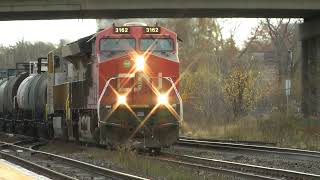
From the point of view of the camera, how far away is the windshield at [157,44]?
698 inches

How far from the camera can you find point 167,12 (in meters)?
30.3

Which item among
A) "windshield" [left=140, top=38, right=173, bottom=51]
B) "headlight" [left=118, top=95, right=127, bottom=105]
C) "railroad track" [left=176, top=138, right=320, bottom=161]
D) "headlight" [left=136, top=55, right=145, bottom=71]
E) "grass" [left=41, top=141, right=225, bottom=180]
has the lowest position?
"railroad track" [left=176, top=138, right=320, bottom=161]

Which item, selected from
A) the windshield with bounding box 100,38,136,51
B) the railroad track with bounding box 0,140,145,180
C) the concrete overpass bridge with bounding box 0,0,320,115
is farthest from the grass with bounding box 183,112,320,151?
the railroad track with bounding box 0,140,145,180

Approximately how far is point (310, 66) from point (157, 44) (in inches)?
728

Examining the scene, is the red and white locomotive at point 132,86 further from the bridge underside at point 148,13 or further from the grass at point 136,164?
the bridge underside at point 148,13

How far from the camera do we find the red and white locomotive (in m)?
16.9

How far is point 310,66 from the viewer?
3400 centimetres

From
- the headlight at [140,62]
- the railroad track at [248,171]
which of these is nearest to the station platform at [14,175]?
the railroad track at [248,171]

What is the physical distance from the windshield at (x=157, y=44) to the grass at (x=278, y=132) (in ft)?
20.8

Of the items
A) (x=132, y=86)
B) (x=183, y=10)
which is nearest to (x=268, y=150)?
(x=132, y=86)

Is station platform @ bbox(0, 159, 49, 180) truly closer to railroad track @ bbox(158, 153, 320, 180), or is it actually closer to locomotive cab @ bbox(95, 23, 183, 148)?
railroad track @ bbox(158, 153, 320, 180)

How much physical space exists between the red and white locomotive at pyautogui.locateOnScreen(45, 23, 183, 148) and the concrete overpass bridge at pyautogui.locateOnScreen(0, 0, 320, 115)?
32.9ft

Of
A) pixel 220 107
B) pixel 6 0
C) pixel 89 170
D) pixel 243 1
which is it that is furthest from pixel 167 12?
pixel 89 170

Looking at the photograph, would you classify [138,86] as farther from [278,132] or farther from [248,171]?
[278,132]
